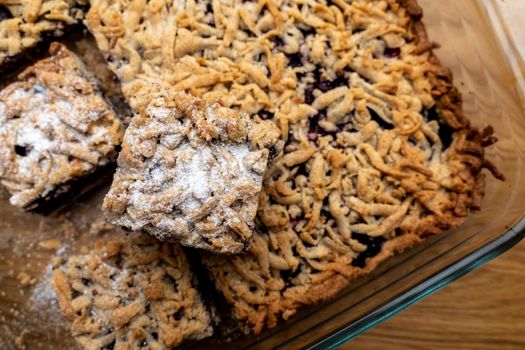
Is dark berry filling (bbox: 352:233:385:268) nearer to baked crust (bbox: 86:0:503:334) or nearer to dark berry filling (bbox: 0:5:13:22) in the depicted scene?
baked crust (bbox: 86:0:503:334)

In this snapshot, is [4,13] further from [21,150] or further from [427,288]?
[427,288]

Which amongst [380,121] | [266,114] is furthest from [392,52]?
[266,114]

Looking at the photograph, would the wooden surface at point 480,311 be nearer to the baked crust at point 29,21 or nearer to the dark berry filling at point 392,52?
the dark berry filling at point 392,52

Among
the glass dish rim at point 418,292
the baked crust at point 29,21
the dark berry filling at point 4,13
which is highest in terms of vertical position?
the dark berry filling at point 4,13

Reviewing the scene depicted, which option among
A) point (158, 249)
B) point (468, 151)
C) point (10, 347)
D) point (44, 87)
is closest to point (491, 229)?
point (468, 151)

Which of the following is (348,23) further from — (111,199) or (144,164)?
(111,199)

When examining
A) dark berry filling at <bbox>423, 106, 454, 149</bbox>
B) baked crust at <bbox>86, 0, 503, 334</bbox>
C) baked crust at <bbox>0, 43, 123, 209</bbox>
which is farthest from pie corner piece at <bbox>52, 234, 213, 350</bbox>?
dark berry filling at <bbox>423, 106, 454, 149</bbox>

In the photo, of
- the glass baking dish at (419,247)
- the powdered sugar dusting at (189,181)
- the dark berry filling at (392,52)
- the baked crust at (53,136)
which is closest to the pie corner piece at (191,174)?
the powdered sugar dusting at (189,181)
